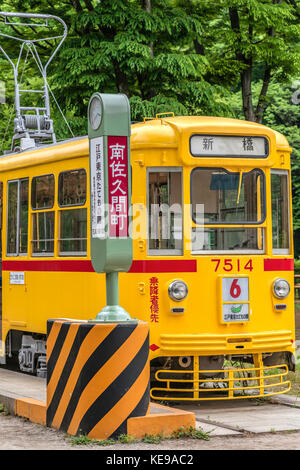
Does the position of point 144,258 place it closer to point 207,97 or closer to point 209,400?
point 209,400

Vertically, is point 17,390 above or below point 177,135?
below

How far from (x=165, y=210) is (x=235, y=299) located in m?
1.32

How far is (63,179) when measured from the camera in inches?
496

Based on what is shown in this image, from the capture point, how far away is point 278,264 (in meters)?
11.6

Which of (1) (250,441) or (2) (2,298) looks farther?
(2) (2,298)

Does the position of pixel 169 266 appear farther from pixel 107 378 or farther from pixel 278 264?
pixel 107 378

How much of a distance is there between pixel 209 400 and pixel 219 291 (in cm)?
145

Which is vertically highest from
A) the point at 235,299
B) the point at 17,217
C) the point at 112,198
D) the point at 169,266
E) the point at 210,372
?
the point at 17,217

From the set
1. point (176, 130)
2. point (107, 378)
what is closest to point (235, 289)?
point (176, 130)

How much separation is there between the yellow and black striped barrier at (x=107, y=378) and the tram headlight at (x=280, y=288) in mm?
3140

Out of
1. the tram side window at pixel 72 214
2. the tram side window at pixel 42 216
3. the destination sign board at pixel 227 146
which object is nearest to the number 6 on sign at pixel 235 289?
the destination sign board at pixel 227 146

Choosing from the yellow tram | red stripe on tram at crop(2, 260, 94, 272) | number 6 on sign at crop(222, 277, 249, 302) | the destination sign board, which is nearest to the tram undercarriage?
the yellow tram
